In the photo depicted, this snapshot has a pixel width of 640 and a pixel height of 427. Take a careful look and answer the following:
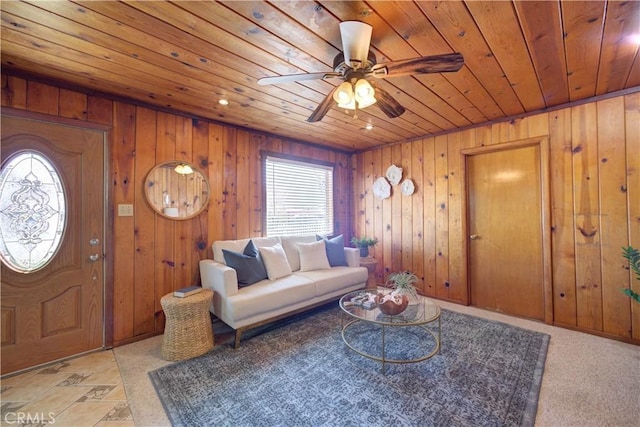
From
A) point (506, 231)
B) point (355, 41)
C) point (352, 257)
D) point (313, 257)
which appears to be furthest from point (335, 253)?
point (355, 41)

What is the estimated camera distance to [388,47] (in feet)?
5.93

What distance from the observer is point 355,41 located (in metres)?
1.49

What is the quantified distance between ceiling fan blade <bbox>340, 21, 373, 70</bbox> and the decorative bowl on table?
1765 mm

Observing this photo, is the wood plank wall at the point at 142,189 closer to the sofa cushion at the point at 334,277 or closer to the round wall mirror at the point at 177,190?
the round wall mirror at the point at 177,190

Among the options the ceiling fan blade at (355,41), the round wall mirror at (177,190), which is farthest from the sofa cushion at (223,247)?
the ceiling fan blade at (355,41)

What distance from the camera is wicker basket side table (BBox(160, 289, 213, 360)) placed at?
227 centimetres

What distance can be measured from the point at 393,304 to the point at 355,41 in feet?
6.23

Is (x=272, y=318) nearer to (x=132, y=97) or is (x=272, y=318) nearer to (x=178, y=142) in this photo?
(x=178, y=142)

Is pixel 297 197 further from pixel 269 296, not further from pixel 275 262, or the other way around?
pixel 269 296

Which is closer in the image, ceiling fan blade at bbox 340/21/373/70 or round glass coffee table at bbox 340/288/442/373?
ceiling fan blade at bbox 340/21/373/70

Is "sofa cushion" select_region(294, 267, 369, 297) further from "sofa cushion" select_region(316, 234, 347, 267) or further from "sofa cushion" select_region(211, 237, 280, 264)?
"sofa cushion" select_region(211, 237, 280, 264)

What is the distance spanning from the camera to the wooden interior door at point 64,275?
6.83ft

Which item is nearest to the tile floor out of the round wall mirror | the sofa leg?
the sofa leg

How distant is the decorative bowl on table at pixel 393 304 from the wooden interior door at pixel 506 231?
1.91m
